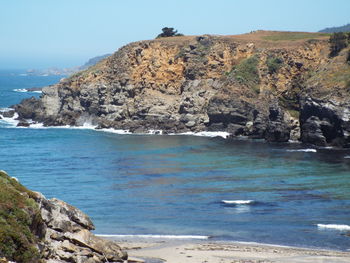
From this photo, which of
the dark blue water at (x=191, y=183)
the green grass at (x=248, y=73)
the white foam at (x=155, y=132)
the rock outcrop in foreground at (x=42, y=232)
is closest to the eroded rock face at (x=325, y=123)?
the dark blue water at (x=191, y=183)

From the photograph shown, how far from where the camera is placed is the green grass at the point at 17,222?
79.2ft

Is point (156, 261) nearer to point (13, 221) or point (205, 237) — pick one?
point (205, 237)

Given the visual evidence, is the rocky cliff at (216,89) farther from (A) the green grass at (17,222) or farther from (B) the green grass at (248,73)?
(A) the green grass at (17,222)

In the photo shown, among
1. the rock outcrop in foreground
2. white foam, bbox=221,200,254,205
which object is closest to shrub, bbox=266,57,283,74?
white foam, bbox=221,200,254,205

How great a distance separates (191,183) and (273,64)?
45460 millimetres

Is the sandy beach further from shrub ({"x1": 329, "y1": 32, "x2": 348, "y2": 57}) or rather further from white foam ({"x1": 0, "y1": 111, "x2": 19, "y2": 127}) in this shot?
white foam ({"x1": 0, "y1": 111, "x2": 19, "y2": 127})

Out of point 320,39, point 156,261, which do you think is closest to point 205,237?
point 156,261

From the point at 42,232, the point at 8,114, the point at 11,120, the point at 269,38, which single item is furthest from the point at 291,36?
the point at 42,232

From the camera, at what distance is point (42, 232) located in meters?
27.7

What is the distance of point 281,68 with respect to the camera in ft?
328

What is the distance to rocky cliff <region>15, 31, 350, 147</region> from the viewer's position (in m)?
86.8

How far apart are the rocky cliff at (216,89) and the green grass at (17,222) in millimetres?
59167

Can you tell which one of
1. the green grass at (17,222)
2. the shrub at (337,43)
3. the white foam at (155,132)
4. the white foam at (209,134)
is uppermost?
the shrub at (337,43)

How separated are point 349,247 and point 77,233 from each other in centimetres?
1833
